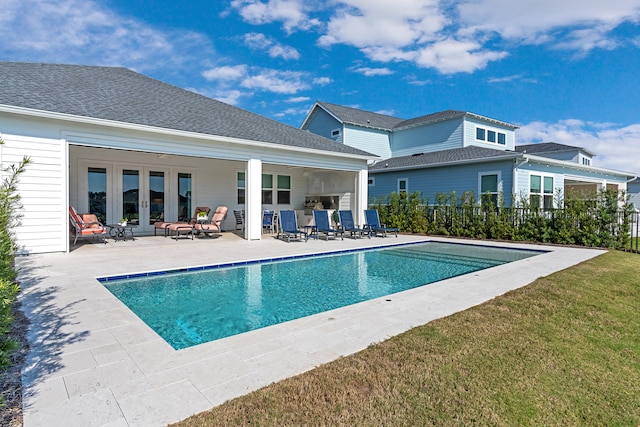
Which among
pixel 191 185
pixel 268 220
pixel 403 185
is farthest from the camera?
pixel 403 185

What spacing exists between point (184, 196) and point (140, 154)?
2.28 m

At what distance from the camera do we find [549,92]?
23.2m

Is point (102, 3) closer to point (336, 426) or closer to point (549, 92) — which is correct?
point (336, 426)

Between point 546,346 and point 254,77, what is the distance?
23311mm

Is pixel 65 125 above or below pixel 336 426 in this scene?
above

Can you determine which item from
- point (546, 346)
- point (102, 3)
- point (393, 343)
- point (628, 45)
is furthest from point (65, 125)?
point (628, 45)

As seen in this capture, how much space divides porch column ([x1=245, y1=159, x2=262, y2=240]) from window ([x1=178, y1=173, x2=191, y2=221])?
371cm

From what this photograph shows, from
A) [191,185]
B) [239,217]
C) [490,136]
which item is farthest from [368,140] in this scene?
[191,185]

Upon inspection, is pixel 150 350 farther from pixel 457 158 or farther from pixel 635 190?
pixel 635 190

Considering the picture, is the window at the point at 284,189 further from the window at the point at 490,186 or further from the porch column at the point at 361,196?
the window at the point at 490,186

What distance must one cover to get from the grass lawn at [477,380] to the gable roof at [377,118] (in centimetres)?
1945

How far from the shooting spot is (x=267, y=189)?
1620cm

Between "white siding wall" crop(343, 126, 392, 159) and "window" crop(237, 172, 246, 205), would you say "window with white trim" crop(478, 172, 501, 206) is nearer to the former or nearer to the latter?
"white siding wall" crop(343, 126, 392, 159)

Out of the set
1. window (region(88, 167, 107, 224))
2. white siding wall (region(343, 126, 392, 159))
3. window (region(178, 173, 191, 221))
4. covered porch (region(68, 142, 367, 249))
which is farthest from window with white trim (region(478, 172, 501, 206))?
window (region(88, 167, 107, 224))
